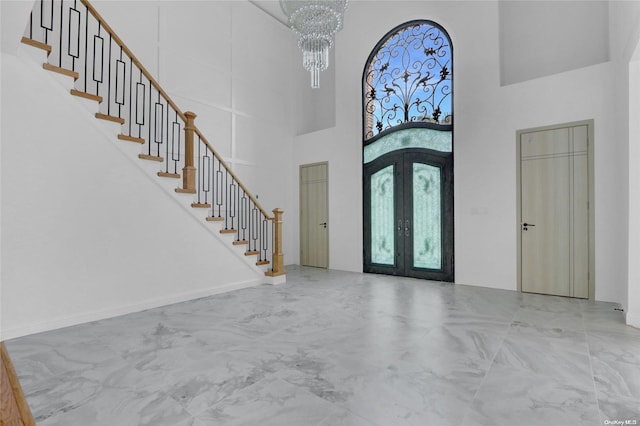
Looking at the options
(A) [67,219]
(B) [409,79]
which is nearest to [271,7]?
(B) [409,79]

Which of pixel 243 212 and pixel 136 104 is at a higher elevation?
pixel 136 104

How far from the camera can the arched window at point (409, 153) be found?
587 cm

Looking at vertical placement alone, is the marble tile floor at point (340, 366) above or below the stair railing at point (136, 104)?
below

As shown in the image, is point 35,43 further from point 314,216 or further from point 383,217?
point 383,217

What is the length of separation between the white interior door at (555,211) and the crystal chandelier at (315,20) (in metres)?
3.30

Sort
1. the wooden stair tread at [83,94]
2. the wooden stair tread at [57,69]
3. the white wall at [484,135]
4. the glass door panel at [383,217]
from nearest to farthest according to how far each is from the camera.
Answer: the wooden stair tread at [57,69]
the wooden stair tread at [83,94]
the white wall at [484,135]
the glass door panel at [383,217]

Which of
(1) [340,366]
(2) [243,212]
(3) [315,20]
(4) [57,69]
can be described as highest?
(3) [315,20]

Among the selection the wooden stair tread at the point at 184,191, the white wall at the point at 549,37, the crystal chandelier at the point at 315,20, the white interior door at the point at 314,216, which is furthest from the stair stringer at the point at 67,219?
the white wall at the point at 549,37

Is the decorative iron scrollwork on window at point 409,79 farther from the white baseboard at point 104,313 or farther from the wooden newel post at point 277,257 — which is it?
the white baseboard at point 104,313

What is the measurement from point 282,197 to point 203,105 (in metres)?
2.63

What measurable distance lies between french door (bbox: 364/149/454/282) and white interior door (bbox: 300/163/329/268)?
3.47 ft

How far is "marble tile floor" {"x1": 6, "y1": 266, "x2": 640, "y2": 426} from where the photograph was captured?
196cm

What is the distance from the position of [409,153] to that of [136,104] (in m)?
4.57

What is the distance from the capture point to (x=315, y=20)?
12.8ft
